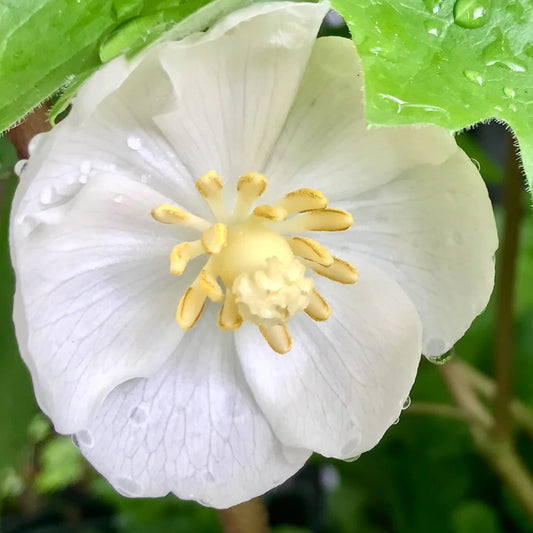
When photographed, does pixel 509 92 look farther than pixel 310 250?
No

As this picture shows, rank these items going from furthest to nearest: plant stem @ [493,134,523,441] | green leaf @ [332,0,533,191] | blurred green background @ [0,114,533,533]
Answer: blurred green background @ [0,114,533,533]
plant stem @ [493,134,523,441]
green leaf @ [332,0,533,191]

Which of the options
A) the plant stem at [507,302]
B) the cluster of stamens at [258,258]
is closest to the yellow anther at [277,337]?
the cluster of stamens at [258,258]

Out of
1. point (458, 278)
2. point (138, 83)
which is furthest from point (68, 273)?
point (458, 278)

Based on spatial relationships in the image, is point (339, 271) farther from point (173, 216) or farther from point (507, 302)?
point (507, 302)

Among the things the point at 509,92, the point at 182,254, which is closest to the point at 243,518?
the point at 182,254

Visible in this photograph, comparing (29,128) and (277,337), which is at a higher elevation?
(29,128)

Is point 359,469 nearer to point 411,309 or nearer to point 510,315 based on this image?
point 510,315

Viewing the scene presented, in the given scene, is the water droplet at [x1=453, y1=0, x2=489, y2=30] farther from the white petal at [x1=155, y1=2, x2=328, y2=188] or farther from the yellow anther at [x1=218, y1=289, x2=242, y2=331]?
the yellow anther at [x1=218, y1=289, x2=242, y2=331]

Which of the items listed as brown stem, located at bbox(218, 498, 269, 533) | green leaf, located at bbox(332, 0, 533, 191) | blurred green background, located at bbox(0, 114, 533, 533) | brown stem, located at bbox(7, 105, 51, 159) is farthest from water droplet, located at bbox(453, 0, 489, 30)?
blurred green background, located at bbox(0, 114, 533, 533)
